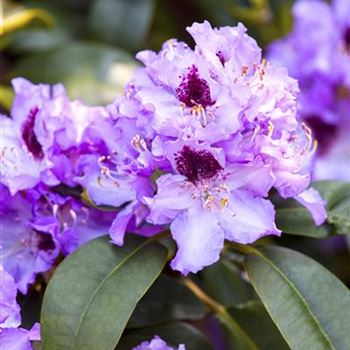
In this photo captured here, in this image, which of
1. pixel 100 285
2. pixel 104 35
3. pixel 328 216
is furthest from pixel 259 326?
pixel 104 35

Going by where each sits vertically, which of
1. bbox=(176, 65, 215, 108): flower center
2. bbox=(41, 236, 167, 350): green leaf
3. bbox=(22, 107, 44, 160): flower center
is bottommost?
bbox=(41, 236, 167, 350): green leaf

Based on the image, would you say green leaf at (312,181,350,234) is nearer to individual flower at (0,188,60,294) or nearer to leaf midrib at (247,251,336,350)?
leaf midrib at (247,251,336,350)

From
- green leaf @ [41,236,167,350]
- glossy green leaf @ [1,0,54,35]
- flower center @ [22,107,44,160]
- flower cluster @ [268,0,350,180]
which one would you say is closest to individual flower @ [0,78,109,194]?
flower center @ [22,107,44,160]

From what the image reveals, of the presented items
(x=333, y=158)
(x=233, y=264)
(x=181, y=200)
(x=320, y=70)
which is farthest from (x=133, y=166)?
(x=333, y=158)

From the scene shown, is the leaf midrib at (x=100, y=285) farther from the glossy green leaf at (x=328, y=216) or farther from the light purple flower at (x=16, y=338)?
the glossy green leaf at (x=328, y=216)

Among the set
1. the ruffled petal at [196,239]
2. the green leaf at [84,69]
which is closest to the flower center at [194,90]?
the ruffled petal at [196,239]

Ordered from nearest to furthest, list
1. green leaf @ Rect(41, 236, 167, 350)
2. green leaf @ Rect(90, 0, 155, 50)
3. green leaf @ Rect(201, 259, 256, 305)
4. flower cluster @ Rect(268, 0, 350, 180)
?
green leaf @ Rect(41, 236, 167, 350) → green leaf @ Rect(201, 259, 256, 305) → flower cluster @ Rect(268, 0, 350, 180) → green leaf @ Rect(90, 0, 155, 50)
